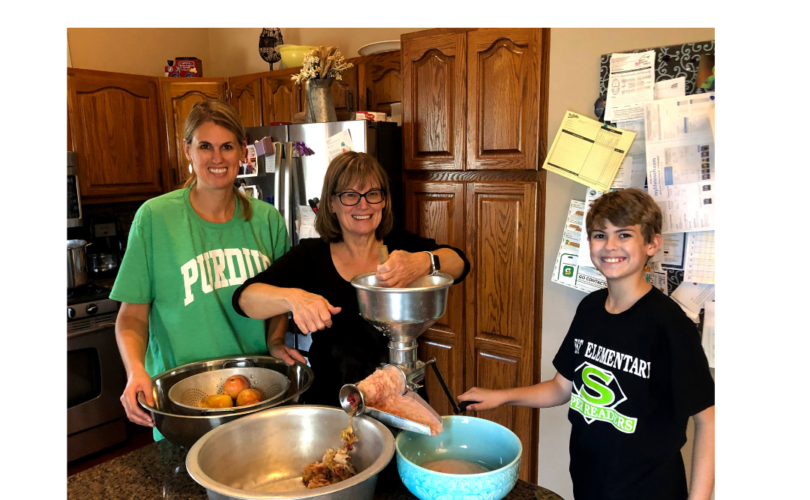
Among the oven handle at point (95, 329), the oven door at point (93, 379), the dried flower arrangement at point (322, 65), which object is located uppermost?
the dried flower arrangement at point (322, 65)

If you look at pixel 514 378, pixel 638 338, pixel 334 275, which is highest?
pixel 334 275

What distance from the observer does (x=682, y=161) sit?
1732 mm

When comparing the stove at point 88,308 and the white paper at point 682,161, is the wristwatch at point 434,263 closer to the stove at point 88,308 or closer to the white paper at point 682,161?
the white paper at point 682,161

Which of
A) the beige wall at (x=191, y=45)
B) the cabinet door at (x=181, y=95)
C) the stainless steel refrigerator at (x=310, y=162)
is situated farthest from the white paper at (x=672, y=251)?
the cabinet door at (x=181, y=95)

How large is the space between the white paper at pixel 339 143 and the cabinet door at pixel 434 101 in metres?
0.25

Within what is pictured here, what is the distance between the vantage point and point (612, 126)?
73.9 inches

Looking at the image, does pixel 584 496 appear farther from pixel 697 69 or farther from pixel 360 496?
pixel 697 69

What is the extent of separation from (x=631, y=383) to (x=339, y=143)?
1.67m

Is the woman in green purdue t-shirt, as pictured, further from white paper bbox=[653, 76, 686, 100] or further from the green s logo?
white paper bbox=[653, 76, 686, 100]

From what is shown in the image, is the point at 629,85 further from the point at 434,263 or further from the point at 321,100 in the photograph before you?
the point at 321,100

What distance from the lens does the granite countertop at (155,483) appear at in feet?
2.93
